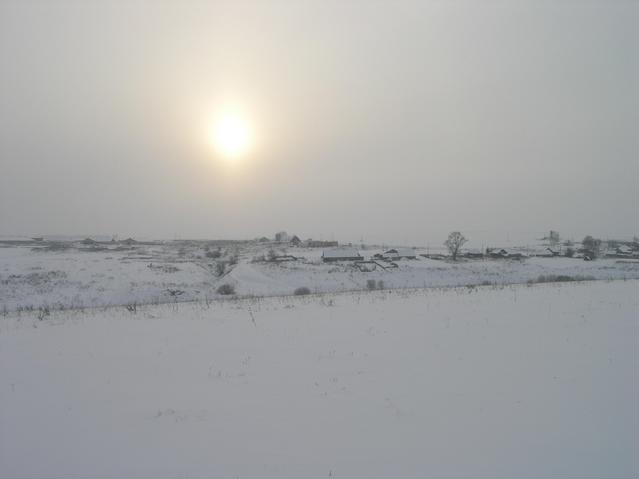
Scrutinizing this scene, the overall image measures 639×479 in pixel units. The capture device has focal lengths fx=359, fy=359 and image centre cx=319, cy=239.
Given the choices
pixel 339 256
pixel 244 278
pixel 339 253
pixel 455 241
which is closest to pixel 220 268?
pixel 244 278

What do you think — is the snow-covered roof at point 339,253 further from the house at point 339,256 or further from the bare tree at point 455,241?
the bare tree at point 455,241

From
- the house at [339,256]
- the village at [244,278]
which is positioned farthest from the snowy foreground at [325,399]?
the house at [339,256]

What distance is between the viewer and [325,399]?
20.0 ft

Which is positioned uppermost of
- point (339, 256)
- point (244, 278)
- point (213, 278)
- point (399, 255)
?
point (399, 255)

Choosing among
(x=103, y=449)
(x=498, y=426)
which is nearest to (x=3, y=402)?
(x=103, y=449)

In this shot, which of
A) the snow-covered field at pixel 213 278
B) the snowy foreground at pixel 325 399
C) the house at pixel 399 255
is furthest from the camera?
the house at pixel 399 255

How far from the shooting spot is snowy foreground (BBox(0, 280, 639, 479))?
4586 mm

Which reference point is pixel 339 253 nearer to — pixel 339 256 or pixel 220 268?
pixel 339 256

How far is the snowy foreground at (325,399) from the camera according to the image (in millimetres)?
4586

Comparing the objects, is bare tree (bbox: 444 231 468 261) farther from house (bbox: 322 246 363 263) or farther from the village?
house (bbox: 322 246 363 263)

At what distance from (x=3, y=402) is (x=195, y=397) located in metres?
3.27

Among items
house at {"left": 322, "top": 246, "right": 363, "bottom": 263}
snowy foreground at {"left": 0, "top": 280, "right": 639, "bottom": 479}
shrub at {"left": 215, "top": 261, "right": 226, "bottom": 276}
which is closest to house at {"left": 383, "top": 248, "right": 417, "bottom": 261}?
house at {"left": 322, "top": 246, "right": 363, "bottom": 263}

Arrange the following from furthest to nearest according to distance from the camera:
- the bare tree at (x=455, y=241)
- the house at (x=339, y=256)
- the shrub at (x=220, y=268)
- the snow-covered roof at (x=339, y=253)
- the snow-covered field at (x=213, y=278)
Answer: the bare tree at (x=455, y=241), the snow-covered roof at (x=339, y=253), the house at (x=339, y=256), the shrub at (x=220, y=268), the snow-covered field at (x=213, y=278)

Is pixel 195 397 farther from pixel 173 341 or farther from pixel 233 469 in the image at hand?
pixel 173 341
